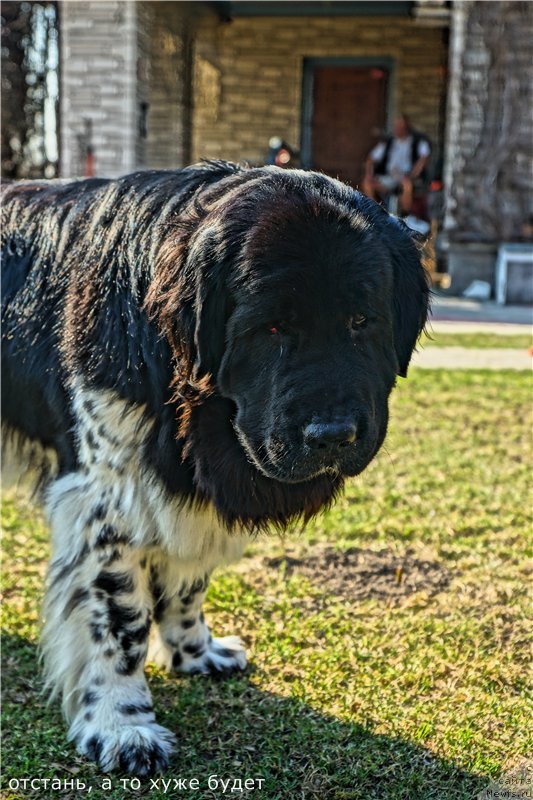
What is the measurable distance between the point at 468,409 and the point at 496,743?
12.4 ft

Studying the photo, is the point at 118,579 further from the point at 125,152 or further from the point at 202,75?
the point at 202,75

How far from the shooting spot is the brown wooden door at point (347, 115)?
1617cm

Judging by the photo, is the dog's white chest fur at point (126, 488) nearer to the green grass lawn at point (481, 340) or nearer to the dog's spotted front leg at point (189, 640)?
the dog's spotted front leg at point (189, 640)

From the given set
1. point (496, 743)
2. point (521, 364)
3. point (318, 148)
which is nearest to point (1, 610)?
point (496, 743)

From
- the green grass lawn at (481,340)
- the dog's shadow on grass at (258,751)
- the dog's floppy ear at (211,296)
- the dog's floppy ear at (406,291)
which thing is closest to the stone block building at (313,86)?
the green grass lawn at (481,340)

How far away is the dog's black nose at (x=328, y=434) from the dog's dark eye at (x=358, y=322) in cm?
26

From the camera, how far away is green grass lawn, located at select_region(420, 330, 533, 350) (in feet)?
27.7

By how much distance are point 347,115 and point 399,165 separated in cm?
324

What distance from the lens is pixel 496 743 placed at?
246cm

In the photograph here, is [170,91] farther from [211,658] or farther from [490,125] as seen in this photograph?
[211,658]

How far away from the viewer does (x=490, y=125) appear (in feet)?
41.5

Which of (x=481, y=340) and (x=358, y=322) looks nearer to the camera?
(x=358, y=322)

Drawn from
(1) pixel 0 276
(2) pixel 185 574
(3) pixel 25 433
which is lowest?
(2) pixel 185 574

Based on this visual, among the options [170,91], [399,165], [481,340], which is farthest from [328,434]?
[170,91]
